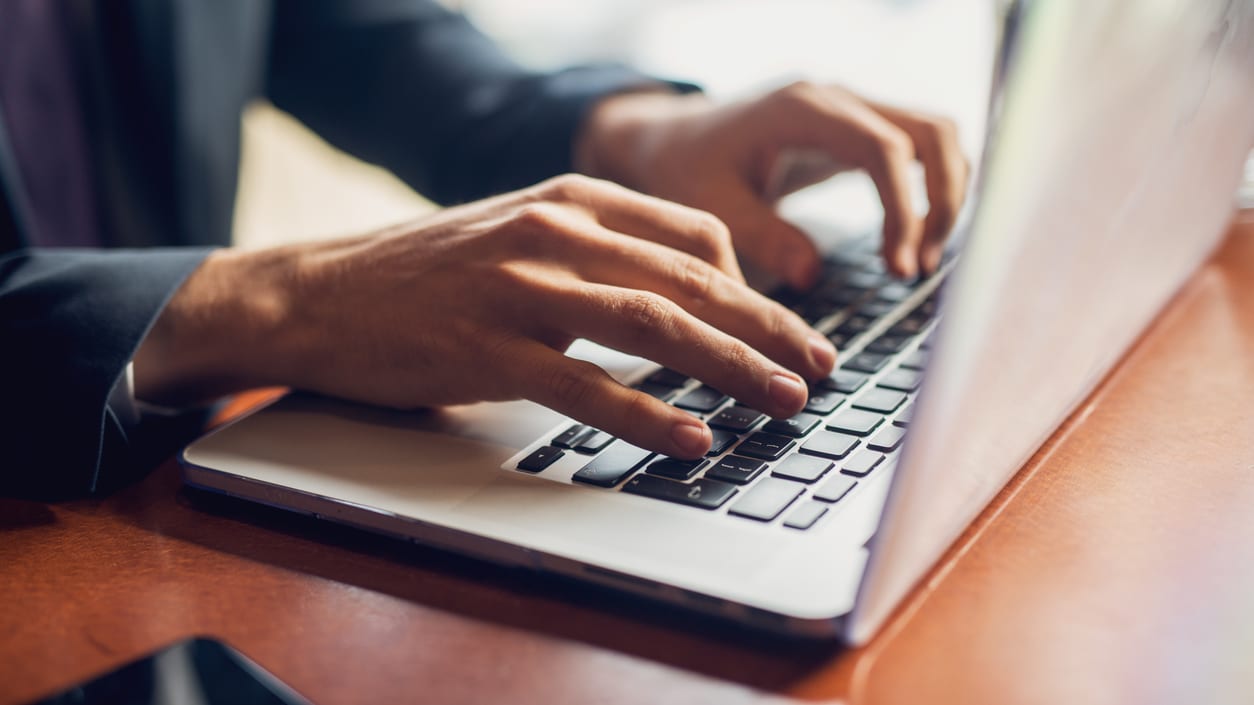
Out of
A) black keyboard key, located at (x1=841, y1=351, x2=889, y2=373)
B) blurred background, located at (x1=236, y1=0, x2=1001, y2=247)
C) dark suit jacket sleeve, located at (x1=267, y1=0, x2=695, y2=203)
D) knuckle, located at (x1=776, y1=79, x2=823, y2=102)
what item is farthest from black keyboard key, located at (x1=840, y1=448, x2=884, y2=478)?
blurred background, located at (x1=236, y1=0, x2=1001, y2=247)

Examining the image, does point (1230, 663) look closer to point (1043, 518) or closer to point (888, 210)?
point (1043, 518)

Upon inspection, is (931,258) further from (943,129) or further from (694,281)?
(694,281)

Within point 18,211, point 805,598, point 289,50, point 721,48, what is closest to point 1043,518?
point 805,598

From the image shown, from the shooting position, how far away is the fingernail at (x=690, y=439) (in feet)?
1.37

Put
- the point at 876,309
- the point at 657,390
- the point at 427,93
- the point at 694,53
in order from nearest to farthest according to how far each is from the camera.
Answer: the point at 657,390
the point at 876,309
the point at 427,93
the point at 694,53

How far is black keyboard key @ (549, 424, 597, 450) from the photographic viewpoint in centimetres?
45

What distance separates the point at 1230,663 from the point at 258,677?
0.32 meters

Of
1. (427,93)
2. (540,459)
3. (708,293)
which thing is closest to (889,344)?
(708,293)

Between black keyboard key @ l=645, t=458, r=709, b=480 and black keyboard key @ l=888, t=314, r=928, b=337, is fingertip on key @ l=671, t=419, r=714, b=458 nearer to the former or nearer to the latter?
black keyboard key @ l=645, t=458, r=709, b=480

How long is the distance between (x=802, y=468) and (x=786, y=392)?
45 mm

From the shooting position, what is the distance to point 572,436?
461 millimetres

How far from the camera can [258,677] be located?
33cm

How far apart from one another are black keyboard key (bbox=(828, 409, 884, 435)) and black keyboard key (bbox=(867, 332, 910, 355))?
3.7 inches

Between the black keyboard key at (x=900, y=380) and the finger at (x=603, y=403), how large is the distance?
129 mm
